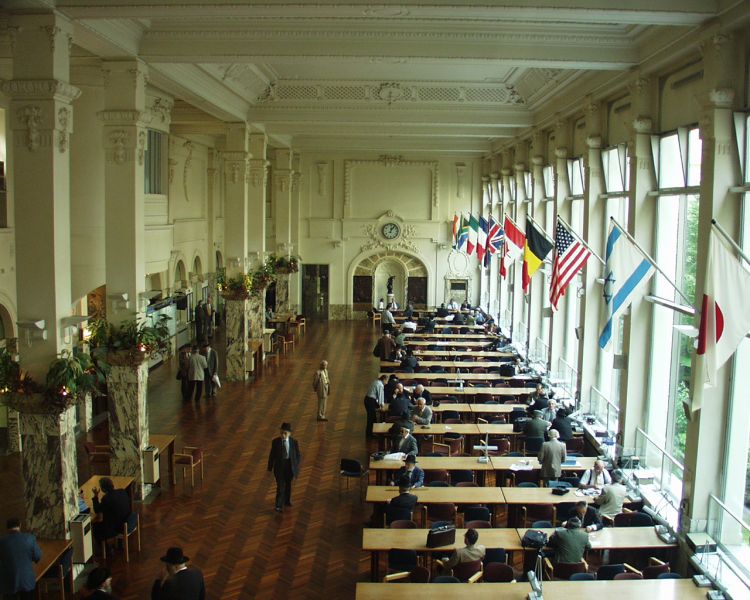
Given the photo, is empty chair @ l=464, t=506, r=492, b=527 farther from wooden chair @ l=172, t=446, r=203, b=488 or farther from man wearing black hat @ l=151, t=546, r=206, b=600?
wooden chair @ l=172, t=446, r=203, b=488

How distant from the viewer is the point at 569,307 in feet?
59.6

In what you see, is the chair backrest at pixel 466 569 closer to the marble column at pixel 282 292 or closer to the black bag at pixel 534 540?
the black bag at pixel 534 540

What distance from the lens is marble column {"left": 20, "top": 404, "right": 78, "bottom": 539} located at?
9.58 m

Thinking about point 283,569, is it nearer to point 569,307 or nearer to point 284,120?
point 569,307

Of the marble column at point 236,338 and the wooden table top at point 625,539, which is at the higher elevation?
the marble column at point 236,338

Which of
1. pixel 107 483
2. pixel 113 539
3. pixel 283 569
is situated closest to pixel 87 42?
pixel 107 483

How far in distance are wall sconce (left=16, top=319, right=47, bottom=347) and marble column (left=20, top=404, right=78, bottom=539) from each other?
0.93 m

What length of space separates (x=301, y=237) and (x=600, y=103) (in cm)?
2088

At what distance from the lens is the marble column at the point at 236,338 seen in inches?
806

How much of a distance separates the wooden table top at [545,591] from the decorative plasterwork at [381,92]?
1402cm

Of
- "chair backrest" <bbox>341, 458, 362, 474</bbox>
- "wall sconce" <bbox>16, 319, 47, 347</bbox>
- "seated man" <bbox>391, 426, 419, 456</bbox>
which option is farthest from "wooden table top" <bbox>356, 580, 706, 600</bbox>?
"wall sconce" <bbox>16, 319, 47, 347</bbox>

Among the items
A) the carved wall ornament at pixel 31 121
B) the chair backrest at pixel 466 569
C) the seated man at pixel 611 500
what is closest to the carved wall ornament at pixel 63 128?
the carved wall ornament at pixel 31 121

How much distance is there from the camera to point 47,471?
9.66 metres

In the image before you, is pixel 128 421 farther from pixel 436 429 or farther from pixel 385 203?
pixel 385 203
